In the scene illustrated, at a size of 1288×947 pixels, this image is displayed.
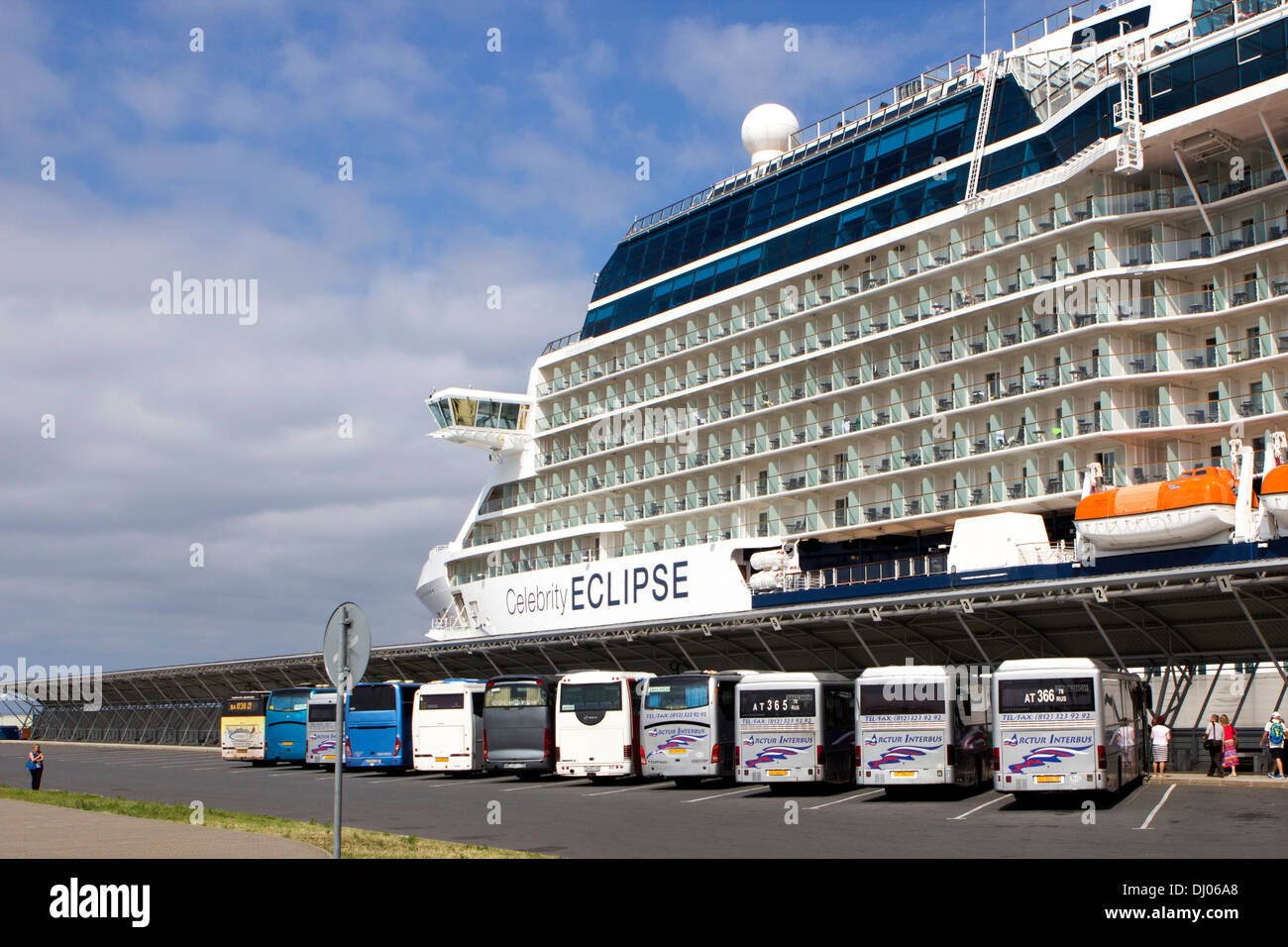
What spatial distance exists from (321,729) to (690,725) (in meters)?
16.0

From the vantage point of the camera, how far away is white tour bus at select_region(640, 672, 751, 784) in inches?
1157

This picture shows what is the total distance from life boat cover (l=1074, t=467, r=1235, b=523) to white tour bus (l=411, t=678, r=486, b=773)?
58.5 ft

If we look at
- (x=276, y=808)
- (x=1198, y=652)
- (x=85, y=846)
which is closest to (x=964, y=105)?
(x=1198, y=652)

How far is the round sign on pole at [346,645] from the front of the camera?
39.2 ft

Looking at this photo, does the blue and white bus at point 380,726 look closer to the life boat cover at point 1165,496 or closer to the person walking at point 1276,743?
the life boat cover at point 1165,496

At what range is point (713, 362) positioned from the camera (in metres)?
50.8

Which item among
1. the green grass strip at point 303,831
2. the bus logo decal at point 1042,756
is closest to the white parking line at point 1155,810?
the bus logo decal at point 1042,756

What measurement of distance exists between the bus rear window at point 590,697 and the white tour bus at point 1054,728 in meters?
11.2

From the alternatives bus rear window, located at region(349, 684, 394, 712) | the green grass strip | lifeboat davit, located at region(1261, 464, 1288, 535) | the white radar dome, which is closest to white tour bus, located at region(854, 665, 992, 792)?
lifeboat davit, located at region(1261, 464, 1288, 535)

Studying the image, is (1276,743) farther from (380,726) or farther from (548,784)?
(380,726)

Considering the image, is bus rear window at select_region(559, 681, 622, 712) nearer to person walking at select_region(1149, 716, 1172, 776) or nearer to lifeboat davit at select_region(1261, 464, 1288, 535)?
person walking at select_region(1149, 716, 1172, 776)
